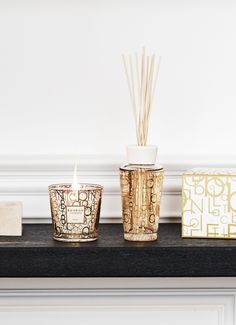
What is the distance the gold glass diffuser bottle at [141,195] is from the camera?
892mm

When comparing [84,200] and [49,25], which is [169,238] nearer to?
[84,200]

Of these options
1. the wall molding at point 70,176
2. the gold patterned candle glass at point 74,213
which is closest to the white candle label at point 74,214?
the gold patterned candle glass at point 74,213

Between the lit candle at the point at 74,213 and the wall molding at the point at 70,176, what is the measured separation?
4.8 inches

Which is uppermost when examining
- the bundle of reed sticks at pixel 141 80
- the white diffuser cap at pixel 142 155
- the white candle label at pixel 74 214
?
the bundle of reed sticks at pixel 141 80

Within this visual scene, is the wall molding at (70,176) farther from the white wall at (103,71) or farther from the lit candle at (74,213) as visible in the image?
the lit candle at (74,213)

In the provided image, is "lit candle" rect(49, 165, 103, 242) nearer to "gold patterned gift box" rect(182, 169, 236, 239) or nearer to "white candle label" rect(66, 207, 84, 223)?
"white candle label" rect(66, 207, 84, 223)

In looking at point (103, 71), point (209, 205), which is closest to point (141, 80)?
point (103, 71)

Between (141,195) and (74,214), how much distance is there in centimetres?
9

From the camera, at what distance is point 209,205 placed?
0.90 metres

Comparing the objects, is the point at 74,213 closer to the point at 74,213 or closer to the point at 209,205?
the point at 74,213

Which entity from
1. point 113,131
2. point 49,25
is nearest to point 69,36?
point 49,25

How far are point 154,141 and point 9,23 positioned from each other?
0.90 ft

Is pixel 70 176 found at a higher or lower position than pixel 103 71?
lower

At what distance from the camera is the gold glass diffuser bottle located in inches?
35.1
